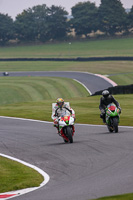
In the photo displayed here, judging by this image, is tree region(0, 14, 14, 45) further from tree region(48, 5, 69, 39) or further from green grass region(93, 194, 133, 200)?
green grass region(93, 194, 133, 200)

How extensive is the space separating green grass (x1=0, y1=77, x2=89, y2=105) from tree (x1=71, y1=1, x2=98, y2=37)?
6848 cm

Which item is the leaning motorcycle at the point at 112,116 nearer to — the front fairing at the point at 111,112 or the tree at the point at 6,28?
the front fairing at the point at 111,112

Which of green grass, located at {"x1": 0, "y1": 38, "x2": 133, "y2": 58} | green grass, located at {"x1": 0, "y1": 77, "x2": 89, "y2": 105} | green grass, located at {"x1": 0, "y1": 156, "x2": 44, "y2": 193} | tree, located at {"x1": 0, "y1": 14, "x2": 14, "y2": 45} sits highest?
tree, located at {"x1": 0, "y1": 14, "x2": 14, "y2": 45}

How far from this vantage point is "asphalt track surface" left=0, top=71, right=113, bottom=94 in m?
56.5

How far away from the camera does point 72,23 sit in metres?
135

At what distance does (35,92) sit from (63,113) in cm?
3614

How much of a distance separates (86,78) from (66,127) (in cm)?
4991

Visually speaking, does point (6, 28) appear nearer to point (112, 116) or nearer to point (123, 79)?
point (123, 79)

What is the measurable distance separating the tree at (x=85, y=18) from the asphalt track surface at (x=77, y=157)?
11245cm

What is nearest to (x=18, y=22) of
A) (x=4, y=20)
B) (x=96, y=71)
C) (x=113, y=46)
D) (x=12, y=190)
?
(x=4, y=20)

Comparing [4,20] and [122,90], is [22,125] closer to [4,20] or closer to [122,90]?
[122,90]

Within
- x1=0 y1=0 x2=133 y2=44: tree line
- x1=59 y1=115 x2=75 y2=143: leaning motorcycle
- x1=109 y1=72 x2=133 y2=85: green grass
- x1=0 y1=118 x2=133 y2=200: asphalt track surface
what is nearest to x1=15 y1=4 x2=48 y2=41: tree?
x1=0 y1=0 x2=133 y2=44: tree line

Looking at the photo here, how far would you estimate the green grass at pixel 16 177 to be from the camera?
9.76 meters

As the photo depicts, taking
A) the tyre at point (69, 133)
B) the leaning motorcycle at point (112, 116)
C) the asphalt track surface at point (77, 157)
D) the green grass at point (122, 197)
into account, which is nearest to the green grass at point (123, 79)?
the asphalt track surface at point (77, 157)
